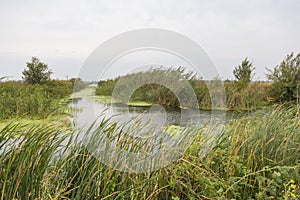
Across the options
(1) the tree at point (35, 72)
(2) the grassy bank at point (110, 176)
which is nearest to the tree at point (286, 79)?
(2) the grassy bank at point (110, 176)

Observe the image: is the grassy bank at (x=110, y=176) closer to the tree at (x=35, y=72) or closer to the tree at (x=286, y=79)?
the tree at (x=286, y=79)

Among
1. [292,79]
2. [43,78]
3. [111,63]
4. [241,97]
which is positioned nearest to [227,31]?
[241,97]

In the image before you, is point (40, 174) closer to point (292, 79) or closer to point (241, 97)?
point (241, 97)

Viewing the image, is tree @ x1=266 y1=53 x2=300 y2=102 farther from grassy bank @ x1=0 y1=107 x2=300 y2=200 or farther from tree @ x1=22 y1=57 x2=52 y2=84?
tree @ x1=22 y1=57 x2=52 y2=84

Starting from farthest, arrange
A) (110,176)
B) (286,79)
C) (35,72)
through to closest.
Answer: (35,72)
(286,79)
(110,176)

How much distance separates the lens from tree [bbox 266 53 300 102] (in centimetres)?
913

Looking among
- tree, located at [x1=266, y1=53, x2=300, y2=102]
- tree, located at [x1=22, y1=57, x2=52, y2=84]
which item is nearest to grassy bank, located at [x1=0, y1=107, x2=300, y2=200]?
tree, located at [x1=266, y1=53, x2=300, y2=102]

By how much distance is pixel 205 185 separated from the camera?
1574 millimetres

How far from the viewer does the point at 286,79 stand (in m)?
9.23

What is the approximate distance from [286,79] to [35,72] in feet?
37.3

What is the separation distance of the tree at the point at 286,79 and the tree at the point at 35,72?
10.7 meters

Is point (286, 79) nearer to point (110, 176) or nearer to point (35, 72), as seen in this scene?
point (110, 176)

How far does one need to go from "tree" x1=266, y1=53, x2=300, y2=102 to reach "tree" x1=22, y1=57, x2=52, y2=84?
10738mm

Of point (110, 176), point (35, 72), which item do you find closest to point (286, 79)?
point (110, 176)
